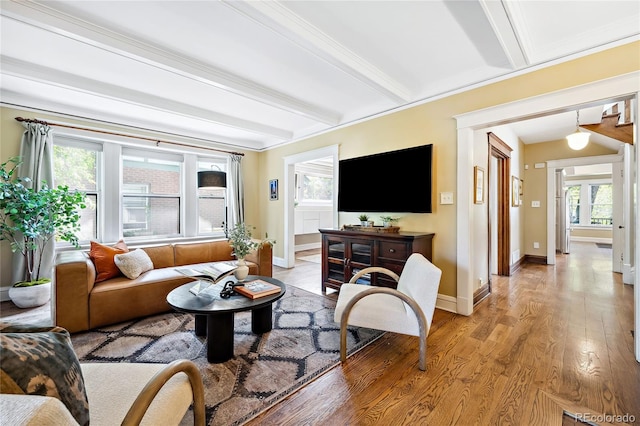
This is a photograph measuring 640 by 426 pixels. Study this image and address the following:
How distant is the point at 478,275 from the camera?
3.38 metres

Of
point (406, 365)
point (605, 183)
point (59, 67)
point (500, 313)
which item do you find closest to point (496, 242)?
point (500, 313)

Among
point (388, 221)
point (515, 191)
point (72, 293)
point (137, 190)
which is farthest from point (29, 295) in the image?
point (515, 191)

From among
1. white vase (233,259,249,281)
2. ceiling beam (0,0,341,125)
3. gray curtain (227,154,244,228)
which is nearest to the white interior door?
ceiling beam (0,0,341,125)

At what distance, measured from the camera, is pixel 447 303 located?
9.96ft

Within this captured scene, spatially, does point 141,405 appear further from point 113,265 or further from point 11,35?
point 11,35

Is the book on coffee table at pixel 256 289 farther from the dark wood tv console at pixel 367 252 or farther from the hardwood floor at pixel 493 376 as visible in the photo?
the dark wood tv console at pixel 367 252

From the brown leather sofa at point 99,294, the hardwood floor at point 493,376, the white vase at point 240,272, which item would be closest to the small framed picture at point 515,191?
the hardwood floor at point 493,376

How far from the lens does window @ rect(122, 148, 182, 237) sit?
4.38m

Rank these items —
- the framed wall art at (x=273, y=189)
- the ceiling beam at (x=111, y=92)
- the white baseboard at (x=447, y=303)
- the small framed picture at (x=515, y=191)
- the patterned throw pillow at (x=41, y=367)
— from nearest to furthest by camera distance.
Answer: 1. the patterned throw pillow at (x=41, y=367)
2. the ceiling beam at (x=111, y=92)
3. the white baseboard at (x=447, y=303)
4. the small framed picture at (x=515, y=191)
5. the framed wall art at (x=273, y=189)

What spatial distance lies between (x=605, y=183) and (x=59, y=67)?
12.9m

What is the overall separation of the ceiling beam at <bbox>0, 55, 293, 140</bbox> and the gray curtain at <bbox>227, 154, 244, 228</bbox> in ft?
3.55

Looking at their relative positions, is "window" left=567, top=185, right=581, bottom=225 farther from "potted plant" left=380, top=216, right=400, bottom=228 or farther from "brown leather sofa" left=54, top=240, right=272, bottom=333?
"brown leather sofa" left=54, top=240, right=272, bottom=333

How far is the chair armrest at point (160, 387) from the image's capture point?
90 cm

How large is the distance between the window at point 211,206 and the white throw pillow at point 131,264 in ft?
6.83
